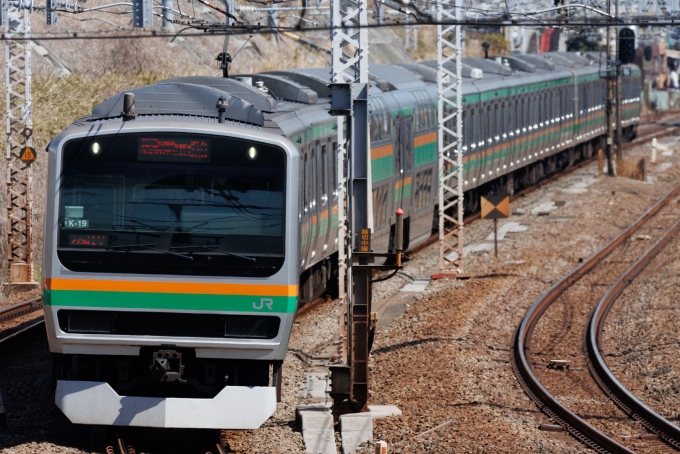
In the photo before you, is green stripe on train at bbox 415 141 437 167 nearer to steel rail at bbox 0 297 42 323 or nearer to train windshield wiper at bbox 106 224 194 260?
steel rail at bbox 0 297 42 323

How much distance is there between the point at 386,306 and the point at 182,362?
312 inches

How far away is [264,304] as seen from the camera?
9.59 meters

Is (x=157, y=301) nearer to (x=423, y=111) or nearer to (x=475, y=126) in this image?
(x=423, y=111)

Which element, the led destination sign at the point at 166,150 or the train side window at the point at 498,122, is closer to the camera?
the led destination sign at the point at 166,150

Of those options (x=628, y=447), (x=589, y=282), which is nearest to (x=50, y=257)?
(x=628, y=447)

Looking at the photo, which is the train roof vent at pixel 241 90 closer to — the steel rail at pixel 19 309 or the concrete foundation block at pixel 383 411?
the concrete foundation block at pixel 383 411

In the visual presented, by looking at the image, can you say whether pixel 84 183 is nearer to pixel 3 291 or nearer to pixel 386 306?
pixel 386 306

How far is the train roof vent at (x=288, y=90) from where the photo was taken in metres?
14.9

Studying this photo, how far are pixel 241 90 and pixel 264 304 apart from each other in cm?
311

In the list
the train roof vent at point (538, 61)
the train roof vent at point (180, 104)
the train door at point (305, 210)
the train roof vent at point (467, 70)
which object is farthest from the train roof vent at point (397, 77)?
the train roof vent at point (538, 61)

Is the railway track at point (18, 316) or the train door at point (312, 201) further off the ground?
the train door at point (312, 201)

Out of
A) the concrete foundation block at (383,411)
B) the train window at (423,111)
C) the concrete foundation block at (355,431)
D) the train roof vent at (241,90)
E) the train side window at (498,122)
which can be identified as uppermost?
the train roof vent at (241,90)

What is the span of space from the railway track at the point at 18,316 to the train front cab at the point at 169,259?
457 cm

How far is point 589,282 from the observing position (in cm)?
1956
